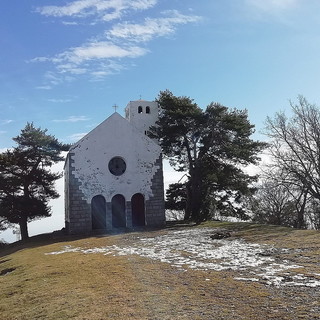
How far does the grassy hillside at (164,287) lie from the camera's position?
6137 mm

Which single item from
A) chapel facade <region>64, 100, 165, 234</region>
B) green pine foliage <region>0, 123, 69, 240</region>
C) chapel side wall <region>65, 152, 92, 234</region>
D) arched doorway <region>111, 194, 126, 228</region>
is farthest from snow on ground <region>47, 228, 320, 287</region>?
green pine foliage <region>0, 123, 69, 240</region>

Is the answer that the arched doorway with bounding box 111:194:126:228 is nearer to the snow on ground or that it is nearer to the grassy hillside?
the snow on ground

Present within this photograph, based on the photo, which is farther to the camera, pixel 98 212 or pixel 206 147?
pixel 206 147

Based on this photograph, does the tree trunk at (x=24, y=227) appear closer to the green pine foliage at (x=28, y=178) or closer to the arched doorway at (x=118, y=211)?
the green pine foliage at (x=28, y=178)

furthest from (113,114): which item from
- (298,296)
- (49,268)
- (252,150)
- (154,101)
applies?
(298,296)

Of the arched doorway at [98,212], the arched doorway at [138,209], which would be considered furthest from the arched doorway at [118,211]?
the arched doorway at [138,209]

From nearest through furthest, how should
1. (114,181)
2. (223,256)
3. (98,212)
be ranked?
(223,256)
(98,212)
(114,181)

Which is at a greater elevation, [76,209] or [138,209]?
[76,209]

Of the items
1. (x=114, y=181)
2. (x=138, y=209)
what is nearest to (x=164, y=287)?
(x=114, y=181)

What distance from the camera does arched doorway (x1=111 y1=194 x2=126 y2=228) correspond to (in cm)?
2483

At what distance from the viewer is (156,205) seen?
25.3m

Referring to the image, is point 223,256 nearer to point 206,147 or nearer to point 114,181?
point 114,181

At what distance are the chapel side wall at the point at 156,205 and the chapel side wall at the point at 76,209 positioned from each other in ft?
13.9

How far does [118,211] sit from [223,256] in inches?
571
